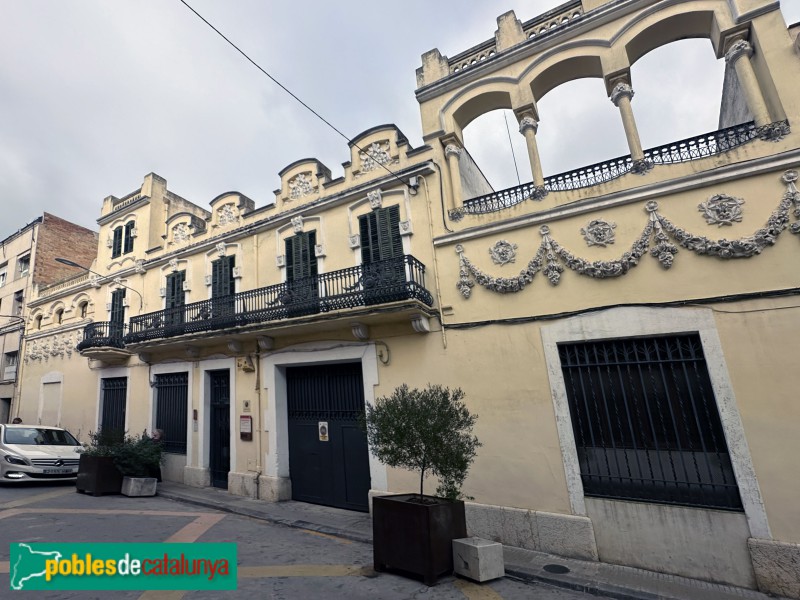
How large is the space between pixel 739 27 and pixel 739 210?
3.52 m

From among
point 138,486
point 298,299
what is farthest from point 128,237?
point 298,299

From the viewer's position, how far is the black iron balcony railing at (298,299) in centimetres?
879

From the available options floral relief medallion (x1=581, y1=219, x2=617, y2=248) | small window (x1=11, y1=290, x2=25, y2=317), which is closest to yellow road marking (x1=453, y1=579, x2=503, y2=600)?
floral relief medallion (x1=581, y1=219, x2=617, y2=248)

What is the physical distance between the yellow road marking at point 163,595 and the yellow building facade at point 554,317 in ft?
14.4

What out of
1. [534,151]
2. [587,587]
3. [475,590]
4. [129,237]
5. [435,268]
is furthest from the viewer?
[129,237]

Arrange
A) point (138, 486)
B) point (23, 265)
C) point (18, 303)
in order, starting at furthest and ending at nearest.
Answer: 1. point (23, 265)
2. point (18, 303)
3. point (138, 486)

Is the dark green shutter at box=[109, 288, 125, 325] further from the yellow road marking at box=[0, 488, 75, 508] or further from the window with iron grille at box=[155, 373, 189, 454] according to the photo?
the yellow road marking at box=[0, 488, 75, 508]

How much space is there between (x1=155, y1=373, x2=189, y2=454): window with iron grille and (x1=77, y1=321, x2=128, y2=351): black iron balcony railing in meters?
2.18

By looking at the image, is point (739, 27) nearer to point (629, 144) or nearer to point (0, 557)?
point (629, 144)

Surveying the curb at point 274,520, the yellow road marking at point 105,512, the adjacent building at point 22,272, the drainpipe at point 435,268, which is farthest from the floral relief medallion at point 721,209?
the adjacent building at point 22,272

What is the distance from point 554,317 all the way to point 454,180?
13.4 feet

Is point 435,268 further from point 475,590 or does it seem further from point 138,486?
point 138,486

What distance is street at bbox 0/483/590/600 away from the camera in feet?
17.6

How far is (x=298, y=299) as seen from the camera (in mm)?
10148
